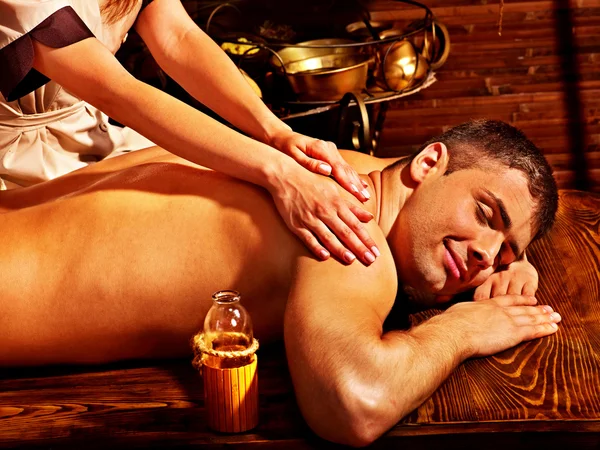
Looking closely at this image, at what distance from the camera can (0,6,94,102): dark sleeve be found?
6.63ft

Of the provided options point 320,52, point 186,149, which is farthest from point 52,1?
point 320,52

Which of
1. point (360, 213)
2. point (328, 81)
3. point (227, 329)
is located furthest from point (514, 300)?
point (328, 81)

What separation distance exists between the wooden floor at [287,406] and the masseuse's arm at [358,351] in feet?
0.19

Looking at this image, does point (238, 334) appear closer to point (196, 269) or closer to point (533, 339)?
point (196, 269)

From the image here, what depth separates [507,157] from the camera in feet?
6.82

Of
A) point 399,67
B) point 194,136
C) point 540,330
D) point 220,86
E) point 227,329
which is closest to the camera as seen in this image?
point 227,329

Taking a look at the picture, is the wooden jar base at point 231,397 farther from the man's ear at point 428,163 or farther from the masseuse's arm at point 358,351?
the man's ear at point 428,163

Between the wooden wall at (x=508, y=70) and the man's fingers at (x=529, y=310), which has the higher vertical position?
the man's fingers at (x=529, y=310)

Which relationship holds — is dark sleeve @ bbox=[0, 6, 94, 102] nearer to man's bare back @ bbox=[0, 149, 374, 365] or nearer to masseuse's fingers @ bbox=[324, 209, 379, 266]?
man's bare back @ bbox=[0, 149, 374, 365]

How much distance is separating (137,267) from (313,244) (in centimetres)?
42

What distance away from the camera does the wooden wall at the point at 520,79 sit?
455 cm

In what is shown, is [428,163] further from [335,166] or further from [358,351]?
[358,351]

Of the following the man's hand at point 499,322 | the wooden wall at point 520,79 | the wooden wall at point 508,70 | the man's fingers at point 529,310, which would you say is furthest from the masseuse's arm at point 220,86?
the wooden wall at point 520,79

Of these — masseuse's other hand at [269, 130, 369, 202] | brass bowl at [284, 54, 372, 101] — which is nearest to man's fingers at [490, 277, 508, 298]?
masseuse's other hand at [269, 130, 369, 202]
